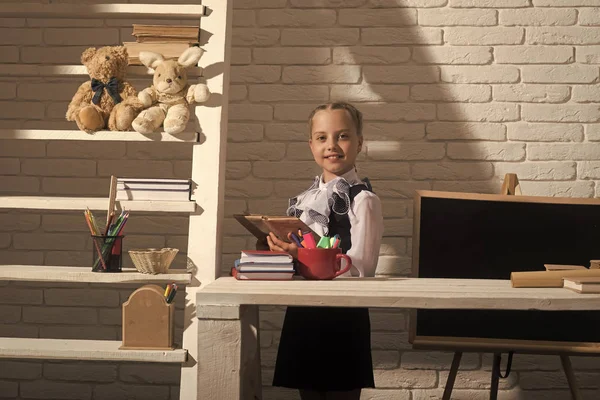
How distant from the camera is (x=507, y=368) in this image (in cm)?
260

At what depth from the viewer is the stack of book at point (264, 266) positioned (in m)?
2.05

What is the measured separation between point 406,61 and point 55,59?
135 centimetres

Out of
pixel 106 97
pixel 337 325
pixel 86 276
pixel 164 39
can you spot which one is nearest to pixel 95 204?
pixel 86 276

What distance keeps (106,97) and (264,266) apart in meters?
0.81

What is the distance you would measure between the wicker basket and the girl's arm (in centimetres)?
56

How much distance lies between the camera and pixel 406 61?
9.70 ft

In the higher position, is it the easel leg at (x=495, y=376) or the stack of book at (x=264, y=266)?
the stack of book at (x=264, y=266)

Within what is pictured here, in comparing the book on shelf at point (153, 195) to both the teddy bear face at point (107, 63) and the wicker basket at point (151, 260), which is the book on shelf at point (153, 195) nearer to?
the wicker basket at point (151, 260)

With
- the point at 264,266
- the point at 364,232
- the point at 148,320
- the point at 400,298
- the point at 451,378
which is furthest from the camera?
the point at 451,378

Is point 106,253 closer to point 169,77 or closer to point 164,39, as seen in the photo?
point 169,77

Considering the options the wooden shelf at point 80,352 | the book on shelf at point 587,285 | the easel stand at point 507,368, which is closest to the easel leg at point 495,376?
the easel stand at point 507,368

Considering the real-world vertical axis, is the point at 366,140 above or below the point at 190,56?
below

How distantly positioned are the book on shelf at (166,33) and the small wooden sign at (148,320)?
79cm

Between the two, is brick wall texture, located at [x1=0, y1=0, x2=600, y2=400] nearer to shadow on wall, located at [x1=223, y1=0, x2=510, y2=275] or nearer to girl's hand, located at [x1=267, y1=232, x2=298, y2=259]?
shadow on wall, located at [x1=223, y1=0, x2=510, y2=275]
